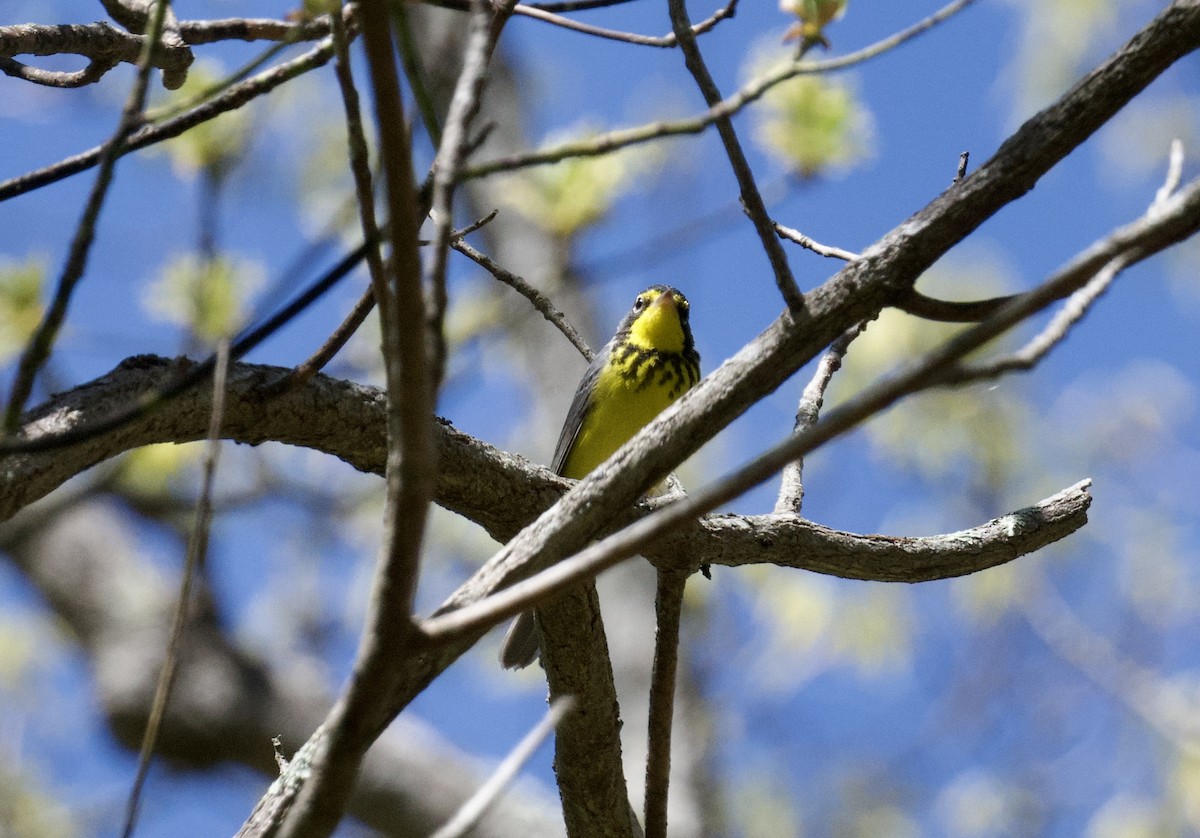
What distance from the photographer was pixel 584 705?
2.78m

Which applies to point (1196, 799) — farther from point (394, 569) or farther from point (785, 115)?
point (394, 569)

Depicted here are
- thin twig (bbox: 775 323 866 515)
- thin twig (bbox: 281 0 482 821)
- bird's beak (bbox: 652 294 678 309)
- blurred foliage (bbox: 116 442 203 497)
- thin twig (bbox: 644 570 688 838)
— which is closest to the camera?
thin twig (bbox: 281 0 482 821)

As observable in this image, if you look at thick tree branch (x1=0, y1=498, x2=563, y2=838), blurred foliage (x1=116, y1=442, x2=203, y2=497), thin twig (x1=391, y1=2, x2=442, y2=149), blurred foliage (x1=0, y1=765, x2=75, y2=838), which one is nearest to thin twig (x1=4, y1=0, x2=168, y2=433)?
thin twig (x1=391, y1=2, x2=442, y2=149)

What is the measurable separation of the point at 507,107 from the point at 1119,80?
9009 millimetres

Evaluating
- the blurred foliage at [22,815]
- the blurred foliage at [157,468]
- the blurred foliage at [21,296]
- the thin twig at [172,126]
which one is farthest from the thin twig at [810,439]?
the blurred foliage at [22,815]

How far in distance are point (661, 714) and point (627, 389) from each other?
262cm

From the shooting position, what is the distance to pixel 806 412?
2.89 meters

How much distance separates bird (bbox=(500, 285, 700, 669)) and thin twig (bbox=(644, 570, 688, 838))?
2.21 m

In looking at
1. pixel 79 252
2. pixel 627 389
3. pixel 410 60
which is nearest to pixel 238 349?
pixel 79 252

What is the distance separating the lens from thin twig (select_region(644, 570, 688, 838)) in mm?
2617

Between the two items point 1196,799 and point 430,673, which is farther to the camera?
point 1196,799

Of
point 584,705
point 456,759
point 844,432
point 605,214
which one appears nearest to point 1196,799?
point 456,759

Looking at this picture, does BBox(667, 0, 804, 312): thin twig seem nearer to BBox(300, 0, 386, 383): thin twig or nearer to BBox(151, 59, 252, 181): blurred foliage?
BBox(300, 0, 386, 383): thin twig

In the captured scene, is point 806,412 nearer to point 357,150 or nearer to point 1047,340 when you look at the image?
point 1047,340
